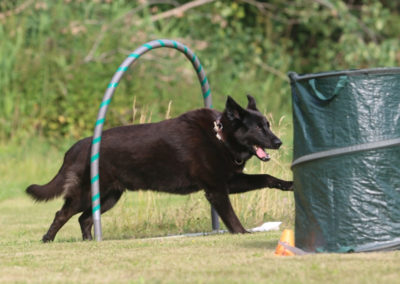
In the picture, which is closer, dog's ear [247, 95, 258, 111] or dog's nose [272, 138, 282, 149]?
dog's nose [272, 138, 282, 149]

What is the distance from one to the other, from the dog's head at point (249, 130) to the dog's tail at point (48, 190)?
1.58 m

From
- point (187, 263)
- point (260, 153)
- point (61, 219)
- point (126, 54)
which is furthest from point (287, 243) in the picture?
point (126, 54)

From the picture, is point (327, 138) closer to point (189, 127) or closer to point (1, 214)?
point (189, 127)

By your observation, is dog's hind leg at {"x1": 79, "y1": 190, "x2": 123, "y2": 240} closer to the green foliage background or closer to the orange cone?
the orange cone

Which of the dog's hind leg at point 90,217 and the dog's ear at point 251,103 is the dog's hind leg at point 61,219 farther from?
the dog's ear at point 251,103

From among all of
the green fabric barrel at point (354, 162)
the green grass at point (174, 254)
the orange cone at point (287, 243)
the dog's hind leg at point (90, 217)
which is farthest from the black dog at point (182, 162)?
the green fabric barrel at point (354, 162)

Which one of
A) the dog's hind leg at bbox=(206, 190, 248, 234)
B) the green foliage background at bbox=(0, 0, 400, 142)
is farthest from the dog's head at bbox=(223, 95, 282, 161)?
the green foliage background at bbox=(0, 0, 400, 142)

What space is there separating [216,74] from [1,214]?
271 inches

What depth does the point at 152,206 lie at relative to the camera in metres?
7.89

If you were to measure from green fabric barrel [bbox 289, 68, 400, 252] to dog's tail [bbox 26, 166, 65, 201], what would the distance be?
271cm

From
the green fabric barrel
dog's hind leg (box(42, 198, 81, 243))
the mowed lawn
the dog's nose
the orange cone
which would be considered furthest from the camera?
dog's hind leg (box(42, 198, 81, 243))

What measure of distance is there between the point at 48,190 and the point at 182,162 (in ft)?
3.98

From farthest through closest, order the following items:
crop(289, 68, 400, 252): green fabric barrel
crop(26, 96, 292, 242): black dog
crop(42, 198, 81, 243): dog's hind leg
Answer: crop(42, 198, 81, 243): dog's hind leg
crop(26, 96, 292, 242): black dog
crop(289, 68, 400, 252): green fabric barrel

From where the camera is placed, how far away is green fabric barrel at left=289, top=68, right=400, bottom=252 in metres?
4.45
